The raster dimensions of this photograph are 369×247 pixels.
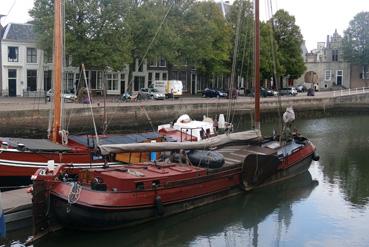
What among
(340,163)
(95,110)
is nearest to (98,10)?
(95,110)

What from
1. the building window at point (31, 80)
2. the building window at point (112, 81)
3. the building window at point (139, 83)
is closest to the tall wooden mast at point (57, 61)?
the building window at point (31, 80)

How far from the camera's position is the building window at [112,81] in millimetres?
61500

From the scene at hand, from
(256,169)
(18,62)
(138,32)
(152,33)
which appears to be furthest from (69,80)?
(256,169)

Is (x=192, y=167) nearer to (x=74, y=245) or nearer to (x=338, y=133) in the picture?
(x=74, y=245)

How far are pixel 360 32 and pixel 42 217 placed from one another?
7872cm

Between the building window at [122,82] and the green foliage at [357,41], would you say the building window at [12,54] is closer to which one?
the building window at [122,82]

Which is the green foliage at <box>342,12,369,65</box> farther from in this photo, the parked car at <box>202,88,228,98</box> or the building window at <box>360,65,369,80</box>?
the parked car at <box>202,88,228,98</box>

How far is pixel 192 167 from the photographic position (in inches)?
724

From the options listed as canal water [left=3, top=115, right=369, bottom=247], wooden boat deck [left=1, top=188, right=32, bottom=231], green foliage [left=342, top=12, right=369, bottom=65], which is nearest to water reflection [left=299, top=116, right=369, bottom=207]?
canal water [left=3, top=115, right=369, bottom=247]

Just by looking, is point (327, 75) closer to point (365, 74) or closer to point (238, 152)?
point (365, 74)

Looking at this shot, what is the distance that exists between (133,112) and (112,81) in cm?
2077

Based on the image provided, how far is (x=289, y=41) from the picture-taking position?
7456cm

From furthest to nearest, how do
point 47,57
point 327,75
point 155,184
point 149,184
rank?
point 327,75 → point 47,57 → point 155,184 → point 149,184

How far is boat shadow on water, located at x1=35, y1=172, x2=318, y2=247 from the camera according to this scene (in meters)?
15.4
